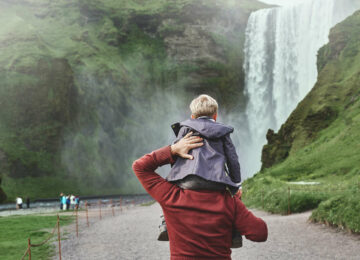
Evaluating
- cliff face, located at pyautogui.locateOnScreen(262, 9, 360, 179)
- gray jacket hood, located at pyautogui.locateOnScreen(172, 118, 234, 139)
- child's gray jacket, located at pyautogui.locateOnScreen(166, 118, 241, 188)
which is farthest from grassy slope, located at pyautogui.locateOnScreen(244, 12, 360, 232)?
gray jacket hood, located at pyautogui.locateOnScreen(172, 118, 234, 139)

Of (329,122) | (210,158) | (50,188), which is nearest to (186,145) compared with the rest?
(210,158)

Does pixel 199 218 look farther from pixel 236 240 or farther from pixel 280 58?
pixel 280 58

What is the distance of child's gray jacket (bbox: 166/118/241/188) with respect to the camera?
2.79 metres

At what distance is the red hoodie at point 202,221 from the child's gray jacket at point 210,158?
0.43ft

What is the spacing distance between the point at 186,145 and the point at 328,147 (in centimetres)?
2639

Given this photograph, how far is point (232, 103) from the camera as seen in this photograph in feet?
294

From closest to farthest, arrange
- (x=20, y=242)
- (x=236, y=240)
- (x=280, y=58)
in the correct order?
(x=236, y=240) < (x=20, y=242) < (x=280, y=58)

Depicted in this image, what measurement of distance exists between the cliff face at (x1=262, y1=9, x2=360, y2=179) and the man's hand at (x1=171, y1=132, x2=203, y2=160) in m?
21.4

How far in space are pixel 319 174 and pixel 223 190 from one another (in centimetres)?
2259

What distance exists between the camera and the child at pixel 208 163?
2.80 metres

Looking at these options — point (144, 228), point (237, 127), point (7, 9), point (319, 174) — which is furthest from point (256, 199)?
point (7, 9)

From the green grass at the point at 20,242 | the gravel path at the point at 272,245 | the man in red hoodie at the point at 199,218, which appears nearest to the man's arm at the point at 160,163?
the man in red hoodie at the point at 199,218

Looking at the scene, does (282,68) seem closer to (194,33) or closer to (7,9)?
(194,33)

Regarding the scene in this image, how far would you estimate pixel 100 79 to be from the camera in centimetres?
9069
